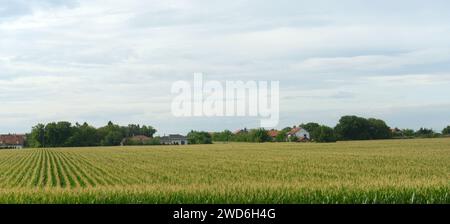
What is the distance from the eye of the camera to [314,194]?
14.8m

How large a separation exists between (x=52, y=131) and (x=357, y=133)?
8843 cm

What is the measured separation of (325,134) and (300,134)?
66.5 feet

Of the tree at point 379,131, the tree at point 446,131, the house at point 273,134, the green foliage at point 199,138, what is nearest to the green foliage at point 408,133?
the tree at point 379,131

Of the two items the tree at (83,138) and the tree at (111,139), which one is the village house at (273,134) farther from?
the tree at (83,138)

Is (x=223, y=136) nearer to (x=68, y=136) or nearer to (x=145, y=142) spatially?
(x=145, y=142)

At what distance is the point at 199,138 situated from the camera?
172125mm

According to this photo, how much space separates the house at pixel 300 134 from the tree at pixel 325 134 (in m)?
9.08

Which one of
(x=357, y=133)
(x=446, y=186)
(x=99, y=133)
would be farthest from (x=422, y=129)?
(x=446, y=186)

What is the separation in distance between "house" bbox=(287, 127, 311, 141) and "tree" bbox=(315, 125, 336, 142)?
357 inches

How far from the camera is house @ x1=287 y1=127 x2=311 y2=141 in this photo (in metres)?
160

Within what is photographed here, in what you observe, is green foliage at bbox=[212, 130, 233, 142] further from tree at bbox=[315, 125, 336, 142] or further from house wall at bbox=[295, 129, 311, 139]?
tree at bbox=[315, 125, 336, 142]

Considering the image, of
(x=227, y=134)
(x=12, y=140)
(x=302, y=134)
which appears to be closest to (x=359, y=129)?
(x=302, y=134)
